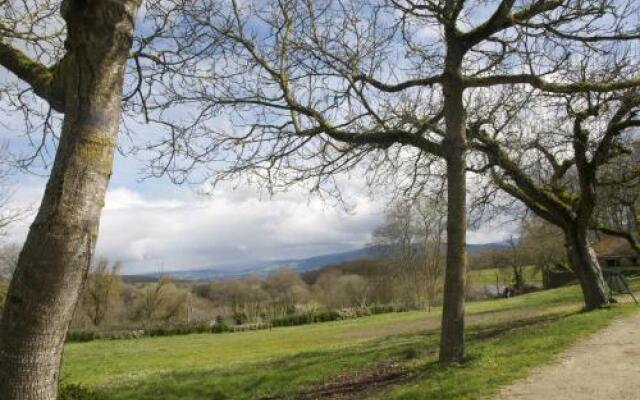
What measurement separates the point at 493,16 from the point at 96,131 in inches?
339

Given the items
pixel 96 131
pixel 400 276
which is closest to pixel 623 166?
pixel 96 131

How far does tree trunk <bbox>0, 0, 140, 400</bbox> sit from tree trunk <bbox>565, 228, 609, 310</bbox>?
1679cm

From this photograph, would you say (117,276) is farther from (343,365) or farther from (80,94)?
(80,94)

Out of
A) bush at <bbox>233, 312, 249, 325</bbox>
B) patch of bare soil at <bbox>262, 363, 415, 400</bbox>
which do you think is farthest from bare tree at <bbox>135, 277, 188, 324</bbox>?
patch of bare soil at <bbox>262, 363, 415, 400</bbox>

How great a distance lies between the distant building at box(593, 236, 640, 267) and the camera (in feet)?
194

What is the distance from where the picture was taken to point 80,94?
361cm

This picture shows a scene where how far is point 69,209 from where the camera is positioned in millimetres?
3406

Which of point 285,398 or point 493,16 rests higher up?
point 493,16

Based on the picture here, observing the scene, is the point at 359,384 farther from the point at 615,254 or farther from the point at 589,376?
the point at 615,254

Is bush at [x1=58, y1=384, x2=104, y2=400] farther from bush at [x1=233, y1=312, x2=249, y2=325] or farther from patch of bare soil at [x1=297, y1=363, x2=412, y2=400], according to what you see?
bush at [x1=233, y1=312, x2=249, y2=325]

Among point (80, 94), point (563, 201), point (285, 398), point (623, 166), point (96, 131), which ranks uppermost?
point (623, 166)

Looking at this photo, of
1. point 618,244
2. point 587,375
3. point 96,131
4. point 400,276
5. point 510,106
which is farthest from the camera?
point 618,244

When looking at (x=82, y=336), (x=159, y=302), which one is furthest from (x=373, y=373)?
(x=159, y=302)

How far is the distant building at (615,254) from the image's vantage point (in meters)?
59.2
